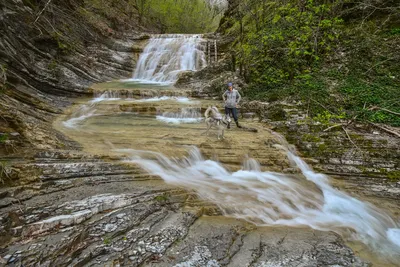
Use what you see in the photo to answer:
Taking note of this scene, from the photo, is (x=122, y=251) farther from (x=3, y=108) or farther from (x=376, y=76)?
(x=376, y=76)

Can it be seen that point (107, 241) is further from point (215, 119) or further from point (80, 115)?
point (80, 115)

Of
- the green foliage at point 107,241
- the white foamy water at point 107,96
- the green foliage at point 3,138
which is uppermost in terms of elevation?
the white foamy water at point 107,96

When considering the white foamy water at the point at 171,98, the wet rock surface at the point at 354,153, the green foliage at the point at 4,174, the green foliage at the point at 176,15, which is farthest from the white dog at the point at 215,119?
the green foliage at the point at 176,15

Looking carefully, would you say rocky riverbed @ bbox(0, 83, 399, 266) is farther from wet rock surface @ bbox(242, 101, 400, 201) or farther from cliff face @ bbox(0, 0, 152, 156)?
cliff face @ bbox(0, 0, 152, 156)

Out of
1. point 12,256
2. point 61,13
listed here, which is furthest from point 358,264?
point 61,13

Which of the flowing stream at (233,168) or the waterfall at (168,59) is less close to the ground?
the waterfall at (168,59)

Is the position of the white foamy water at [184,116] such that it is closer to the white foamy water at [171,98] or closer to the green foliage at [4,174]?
the white foamy water at [171,98]

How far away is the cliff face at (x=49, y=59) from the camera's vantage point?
6.18 metres

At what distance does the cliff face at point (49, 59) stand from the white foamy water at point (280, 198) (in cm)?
259

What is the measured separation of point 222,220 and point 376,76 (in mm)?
9474

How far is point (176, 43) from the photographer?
20609mm

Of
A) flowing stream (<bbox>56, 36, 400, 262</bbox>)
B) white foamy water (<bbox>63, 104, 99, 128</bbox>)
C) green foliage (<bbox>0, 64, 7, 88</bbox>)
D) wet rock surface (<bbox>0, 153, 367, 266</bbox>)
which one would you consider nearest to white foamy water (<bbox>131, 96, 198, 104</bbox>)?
flowing stream (<bbox>56, 36, 400, 262</bbox>)

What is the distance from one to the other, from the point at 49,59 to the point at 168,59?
27.0 feet

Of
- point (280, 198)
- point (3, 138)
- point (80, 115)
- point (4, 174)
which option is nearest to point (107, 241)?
point (4, 174)
